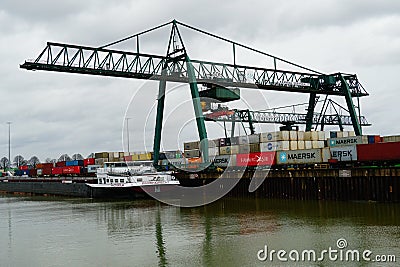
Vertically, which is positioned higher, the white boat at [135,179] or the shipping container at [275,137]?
the shipping container at [275,137]

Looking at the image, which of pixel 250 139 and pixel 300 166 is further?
pixel 250 139

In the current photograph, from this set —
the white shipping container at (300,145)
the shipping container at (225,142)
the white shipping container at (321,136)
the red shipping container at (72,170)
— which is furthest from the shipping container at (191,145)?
Answer: the red shipping container at (72,170)

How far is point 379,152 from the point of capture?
3962cm

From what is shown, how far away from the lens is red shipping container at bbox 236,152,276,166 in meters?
50.3

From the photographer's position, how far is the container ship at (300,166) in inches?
1539

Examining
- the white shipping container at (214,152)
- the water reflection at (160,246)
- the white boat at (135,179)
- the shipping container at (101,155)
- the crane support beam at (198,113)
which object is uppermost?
the crane support beam at (198,113)

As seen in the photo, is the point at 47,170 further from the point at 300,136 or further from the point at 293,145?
the point at 293,145

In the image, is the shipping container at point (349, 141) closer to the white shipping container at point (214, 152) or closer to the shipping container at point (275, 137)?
the shipping container at point (275, 137)

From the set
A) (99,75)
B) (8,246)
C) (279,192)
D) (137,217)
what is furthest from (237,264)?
(99,75)

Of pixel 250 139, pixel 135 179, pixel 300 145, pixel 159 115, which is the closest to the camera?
pixel 135 179

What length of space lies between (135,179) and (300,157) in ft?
66.0

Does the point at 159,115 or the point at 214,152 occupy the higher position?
the point at 159,115

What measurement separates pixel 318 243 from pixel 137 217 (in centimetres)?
1827

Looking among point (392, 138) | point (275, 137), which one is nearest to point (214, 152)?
point (275, 137)
